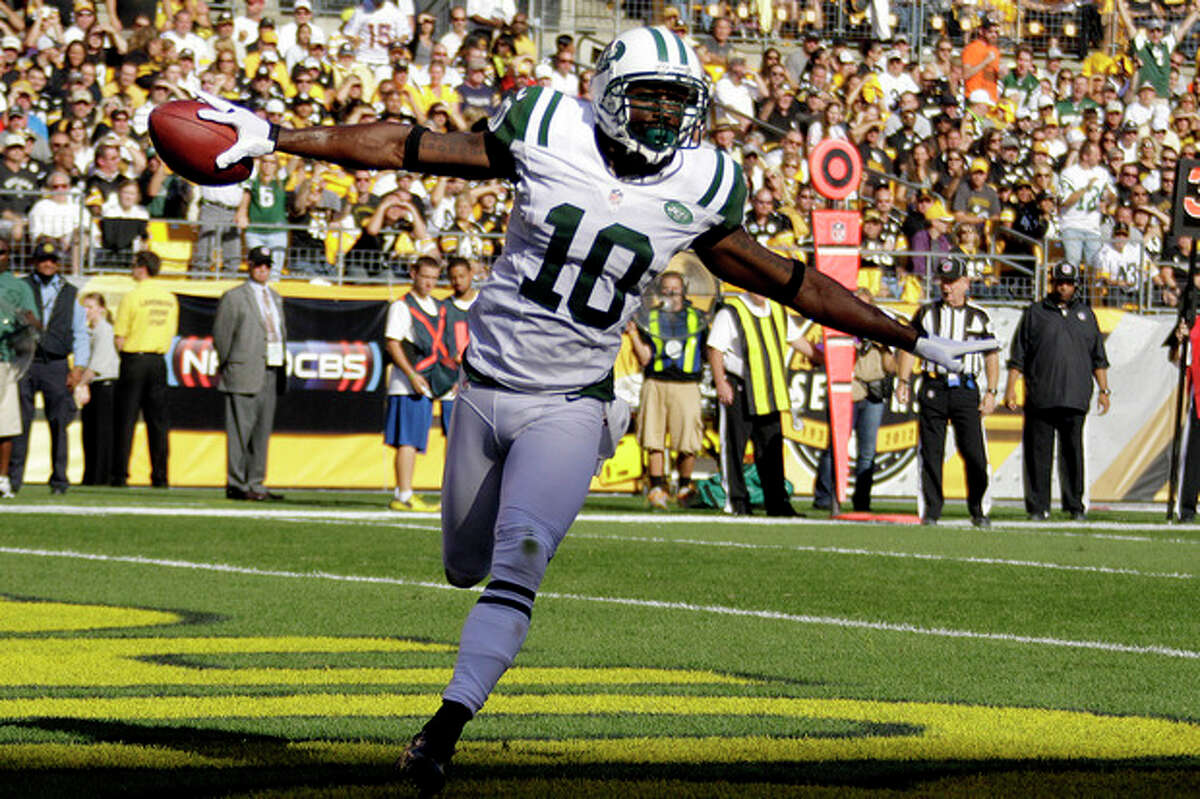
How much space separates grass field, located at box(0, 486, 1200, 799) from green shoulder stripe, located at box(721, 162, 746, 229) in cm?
130

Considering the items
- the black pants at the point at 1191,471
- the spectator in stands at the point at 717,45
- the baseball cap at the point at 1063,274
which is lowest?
the black pants at the point at 1191,471

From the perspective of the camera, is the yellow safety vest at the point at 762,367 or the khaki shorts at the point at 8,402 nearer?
the khaki shorts at the point at 8,402

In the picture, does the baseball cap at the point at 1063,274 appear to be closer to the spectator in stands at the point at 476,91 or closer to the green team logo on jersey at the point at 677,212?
the spectator in stands at the point at 476,91

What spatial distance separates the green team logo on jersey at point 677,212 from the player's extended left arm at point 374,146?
16.1 inches

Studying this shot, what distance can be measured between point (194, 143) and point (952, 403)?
971 centimetres

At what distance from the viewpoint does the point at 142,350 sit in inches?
652

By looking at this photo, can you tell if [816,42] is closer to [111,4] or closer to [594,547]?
→ [111,4]

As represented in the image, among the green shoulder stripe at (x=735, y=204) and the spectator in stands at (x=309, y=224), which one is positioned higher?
the green shoulder stripe at (x=735, y=204)

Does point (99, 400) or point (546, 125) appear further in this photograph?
point (99, 400)

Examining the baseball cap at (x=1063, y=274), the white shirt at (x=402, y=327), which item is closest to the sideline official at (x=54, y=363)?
the white shirt at (x=402, y=327)

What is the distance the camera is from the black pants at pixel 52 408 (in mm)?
15688

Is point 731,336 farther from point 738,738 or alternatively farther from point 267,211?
point 738,738

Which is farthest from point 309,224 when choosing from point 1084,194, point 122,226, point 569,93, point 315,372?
point 1084,194

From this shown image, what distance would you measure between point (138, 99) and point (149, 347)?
10.4 ft
